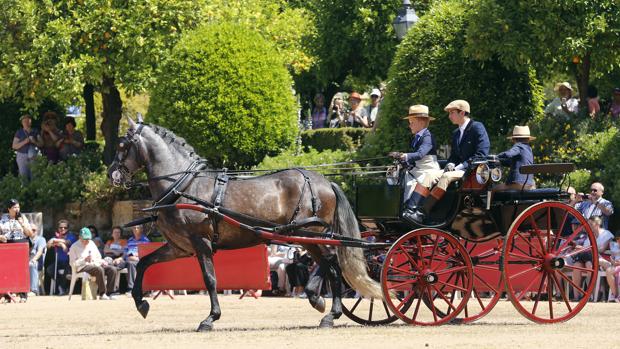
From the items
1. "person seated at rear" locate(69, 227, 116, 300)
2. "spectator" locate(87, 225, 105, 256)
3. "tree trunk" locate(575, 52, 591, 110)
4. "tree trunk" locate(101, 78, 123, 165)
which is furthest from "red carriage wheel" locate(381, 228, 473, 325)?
"tree trunk" locate(101, 78, 123, 165)

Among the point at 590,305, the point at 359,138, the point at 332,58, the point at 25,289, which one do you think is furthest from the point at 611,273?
the point at 332,58

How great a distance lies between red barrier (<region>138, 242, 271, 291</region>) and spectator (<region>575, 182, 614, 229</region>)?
4.87 m

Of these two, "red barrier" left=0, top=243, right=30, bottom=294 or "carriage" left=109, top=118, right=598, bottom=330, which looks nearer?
"carriage" left=109, top=118, right=598, bottom=330

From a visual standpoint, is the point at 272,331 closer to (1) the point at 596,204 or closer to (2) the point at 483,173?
(2) the point at 483,173

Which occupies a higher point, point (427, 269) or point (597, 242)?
point (427, 269)

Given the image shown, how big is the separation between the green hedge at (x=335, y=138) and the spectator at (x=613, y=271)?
24.5 ft

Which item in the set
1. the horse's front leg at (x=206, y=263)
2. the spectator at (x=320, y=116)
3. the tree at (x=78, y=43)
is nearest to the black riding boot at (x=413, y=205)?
the horse's front leg at (x=206, y=263)

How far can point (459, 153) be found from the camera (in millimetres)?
14656

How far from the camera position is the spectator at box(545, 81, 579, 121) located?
22.5 meters

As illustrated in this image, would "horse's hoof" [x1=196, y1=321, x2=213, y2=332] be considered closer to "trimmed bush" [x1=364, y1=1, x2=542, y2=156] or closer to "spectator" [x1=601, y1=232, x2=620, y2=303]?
"spectator" [x1=601, y1=232, x2=620, y2=303]

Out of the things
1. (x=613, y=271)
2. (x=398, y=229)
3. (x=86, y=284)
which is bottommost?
(x=86, y=284)

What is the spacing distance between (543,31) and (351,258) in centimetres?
832

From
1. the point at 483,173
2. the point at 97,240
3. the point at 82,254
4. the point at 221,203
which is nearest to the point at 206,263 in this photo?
the point at 221,203

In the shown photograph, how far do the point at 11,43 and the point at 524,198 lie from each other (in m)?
15.2
